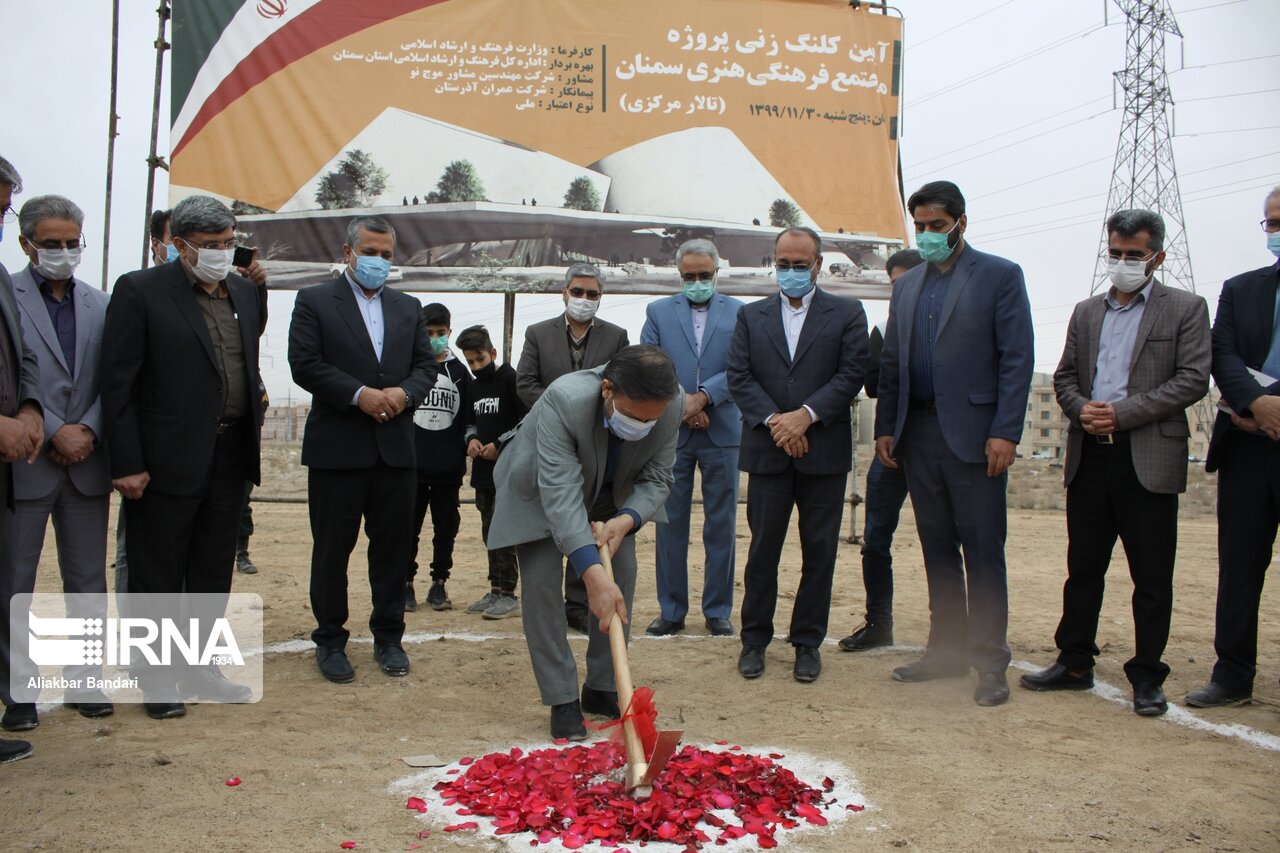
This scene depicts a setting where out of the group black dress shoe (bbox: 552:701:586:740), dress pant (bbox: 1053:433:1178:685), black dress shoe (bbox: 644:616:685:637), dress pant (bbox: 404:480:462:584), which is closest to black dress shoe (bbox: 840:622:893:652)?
black dress shoe (bbox: 644:616:685:637)

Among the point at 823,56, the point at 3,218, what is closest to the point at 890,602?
Answer: the point at 3,218

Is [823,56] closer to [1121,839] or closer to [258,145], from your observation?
[258,145]

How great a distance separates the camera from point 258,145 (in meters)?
9.77

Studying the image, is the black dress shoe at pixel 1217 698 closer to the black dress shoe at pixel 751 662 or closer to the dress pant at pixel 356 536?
the black dress shoe at pixel 751 662

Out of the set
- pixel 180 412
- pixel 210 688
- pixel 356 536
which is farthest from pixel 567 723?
pixel 180 412

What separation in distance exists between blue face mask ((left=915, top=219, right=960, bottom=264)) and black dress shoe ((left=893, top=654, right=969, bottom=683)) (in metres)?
1.92

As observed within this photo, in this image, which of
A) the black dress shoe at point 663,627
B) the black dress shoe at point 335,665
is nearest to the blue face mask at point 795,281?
the black dress shoe at point 663,627

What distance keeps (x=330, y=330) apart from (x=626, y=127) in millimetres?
6185

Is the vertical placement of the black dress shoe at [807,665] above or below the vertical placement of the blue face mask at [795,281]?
below

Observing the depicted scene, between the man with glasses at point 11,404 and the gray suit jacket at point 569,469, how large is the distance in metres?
1.74

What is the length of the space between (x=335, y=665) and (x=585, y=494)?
5.38 ft

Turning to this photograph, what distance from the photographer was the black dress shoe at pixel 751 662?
4852 millimetres

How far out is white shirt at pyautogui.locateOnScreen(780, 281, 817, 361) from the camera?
512cm

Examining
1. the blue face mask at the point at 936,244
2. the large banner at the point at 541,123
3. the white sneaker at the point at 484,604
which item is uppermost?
the large banner at the point at 541,123
